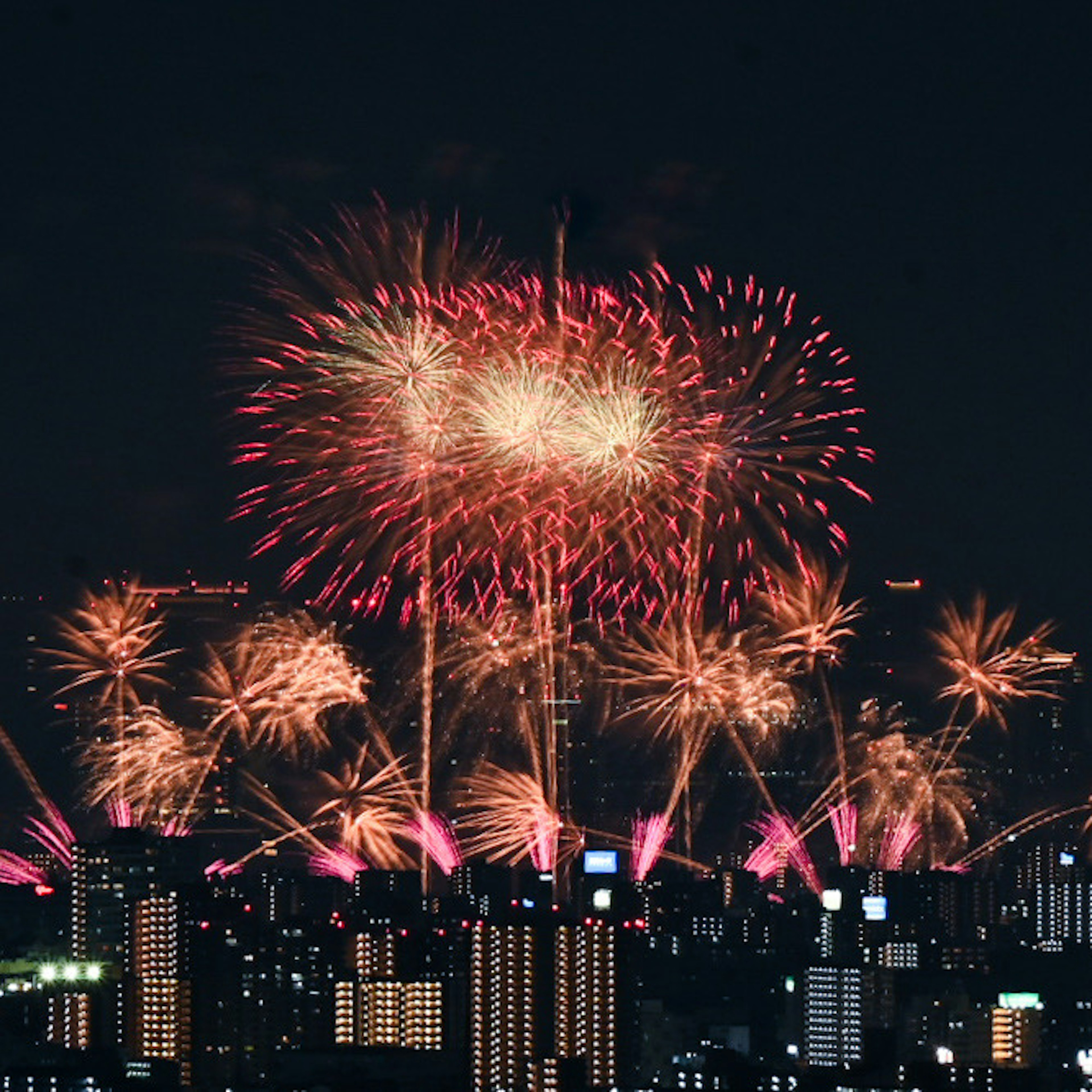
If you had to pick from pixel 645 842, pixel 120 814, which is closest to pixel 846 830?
pixel 645 842

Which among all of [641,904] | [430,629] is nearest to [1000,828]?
[641,904]

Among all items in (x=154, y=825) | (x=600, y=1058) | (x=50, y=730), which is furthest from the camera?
(x=154, y=825)

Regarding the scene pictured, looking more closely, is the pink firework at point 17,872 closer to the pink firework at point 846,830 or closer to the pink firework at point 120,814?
the pink firework at point 120,814

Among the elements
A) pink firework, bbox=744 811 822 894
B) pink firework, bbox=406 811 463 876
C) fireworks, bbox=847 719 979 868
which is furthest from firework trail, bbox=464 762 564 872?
pink firework, bbox=744 811 822 894

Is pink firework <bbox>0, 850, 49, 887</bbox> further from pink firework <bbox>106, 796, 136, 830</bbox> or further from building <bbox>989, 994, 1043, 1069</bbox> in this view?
building <bbox>989, 994, 1043, 1069</bbox>

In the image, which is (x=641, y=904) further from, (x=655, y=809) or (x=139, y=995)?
(x=139, y=995)

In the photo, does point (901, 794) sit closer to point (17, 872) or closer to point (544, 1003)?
point (544, 1003)
